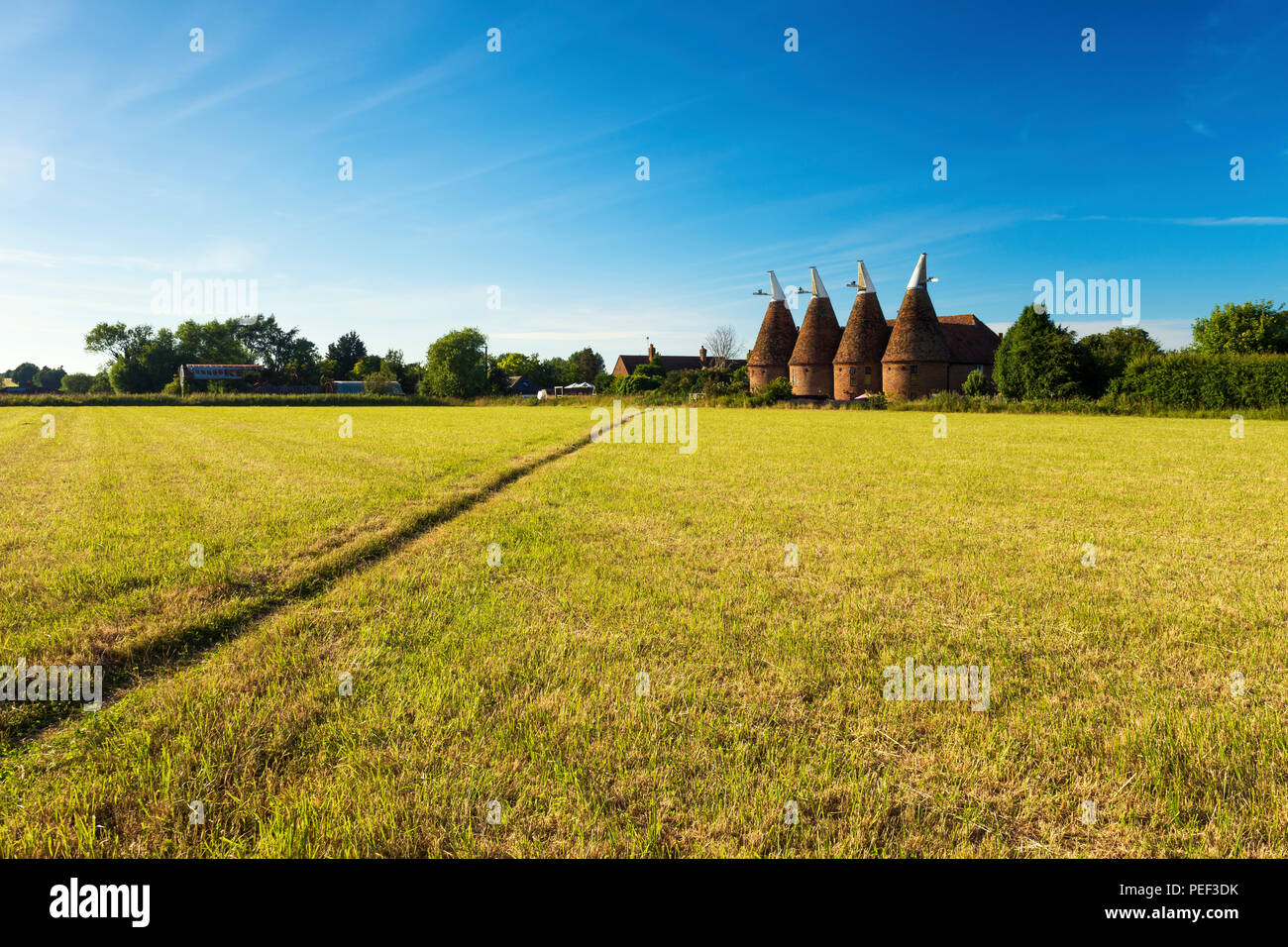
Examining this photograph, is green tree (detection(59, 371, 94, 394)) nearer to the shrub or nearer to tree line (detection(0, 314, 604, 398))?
tree line (detection(0, 314, 604, 398))

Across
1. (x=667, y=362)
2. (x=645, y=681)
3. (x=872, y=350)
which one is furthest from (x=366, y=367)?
(x=645, y=681)

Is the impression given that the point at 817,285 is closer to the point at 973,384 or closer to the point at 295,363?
the point at 973,384

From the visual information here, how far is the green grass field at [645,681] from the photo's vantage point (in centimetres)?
238

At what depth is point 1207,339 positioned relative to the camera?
69688mm

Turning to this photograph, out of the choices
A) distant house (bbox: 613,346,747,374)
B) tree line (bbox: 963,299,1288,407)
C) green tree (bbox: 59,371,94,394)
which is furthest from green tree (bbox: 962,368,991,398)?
green tree (bbox: 59,371,94,394)

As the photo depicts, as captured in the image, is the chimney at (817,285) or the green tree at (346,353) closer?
the chimney at (817,285)

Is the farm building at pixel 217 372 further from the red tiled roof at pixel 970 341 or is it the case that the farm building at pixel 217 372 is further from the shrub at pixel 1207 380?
the shrub at pixel 1207 380

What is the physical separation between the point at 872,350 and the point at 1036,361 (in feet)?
47.6

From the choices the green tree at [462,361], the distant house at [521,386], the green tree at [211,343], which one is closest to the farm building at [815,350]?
the green tree at [462,361]

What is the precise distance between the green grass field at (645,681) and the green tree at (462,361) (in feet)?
282

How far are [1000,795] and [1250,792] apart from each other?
1054mm

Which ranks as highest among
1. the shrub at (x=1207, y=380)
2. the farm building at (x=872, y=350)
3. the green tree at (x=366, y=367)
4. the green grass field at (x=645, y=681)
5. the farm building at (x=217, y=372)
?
the green tree at (x=366, y=367)
